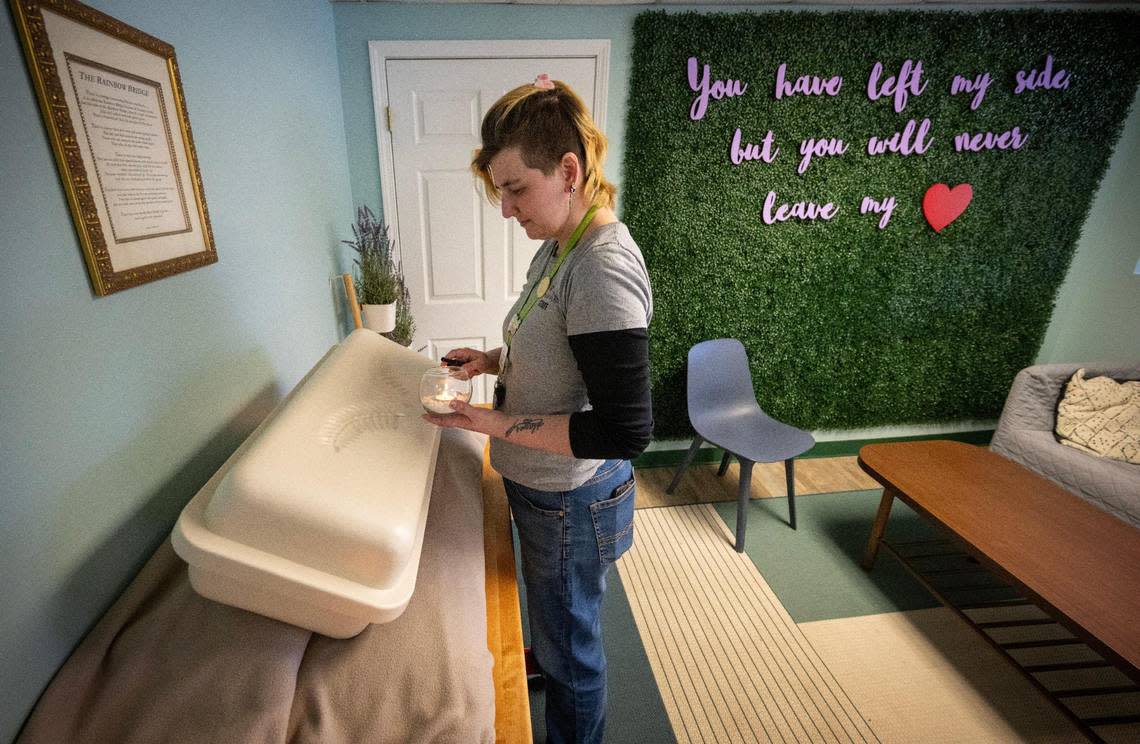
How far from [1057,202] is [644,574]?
306 cm

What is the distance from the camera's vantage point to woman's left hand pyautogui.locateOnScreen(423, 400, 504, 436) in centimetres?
90

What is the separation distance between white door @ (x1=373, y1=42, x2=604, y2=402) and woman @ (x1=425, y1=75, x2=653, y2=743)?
1.29 metres

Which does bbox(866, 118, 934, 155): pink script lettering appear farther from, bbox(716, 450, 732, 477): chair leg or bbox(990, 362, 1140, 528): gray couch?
bbox(716, 450, 732, 477): chair leg

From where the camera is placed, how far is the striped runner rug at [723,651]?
5.05 ft

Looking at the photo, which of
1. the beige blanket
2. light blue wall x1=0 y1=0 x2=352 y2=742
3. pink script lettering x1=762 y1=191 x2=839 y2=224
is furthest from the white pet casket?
pink script lettering x1=762 y1=191 x2=839 y2=224

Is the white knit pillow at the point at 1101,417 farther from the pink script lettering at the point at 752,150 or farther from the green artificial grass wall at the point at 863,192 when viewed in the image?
the pink script lettering at the point at 752,150

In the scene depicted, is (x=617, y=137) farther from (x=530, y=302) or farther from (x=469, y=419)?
(x=469, y=419)

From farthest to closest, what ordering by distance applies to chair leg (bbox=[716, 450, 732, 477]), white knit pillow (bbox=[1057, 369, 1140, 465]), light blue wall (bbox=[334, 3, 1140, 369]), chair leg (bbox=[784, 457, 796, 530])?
1. chair leg (bbox=[716, 450, 732, 477])
2. chair leg (bbox=[784, 457, 796, 530])
3. white knit pillow (bbox=[1057, 369, 1140, 465])
4. light blue wall (bbox=[334, 3, 1140, 369])

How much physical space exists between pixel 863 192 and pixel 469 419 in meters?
2.61

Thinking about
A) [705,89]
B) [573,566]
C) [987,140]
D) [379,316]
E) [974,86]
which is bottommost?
[573,566]

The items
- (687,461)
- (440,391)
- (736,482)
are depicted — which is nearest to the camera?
(440,391)

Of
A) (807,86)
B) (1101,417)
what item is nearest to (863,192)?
(807,86)

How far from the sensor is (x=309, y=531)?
629mm

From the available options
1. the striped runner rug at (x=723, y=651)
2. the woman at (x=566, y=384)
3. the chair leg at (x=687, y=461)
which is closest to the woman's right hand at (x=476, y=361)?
the woman at (x=566, y=384)
